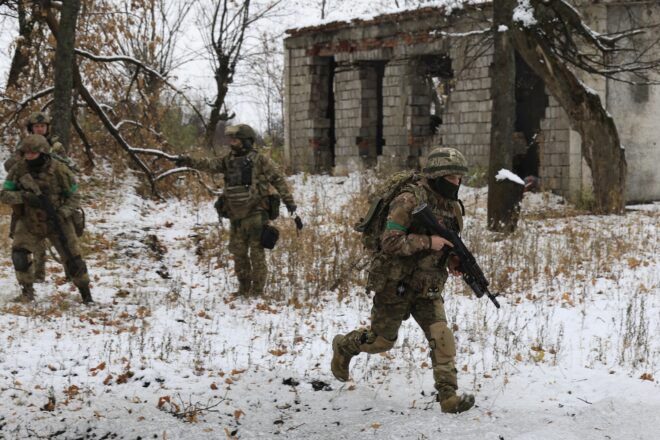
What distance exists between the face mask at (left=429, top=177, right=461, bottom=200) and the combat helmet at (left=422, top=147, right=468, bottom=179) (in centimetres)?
7

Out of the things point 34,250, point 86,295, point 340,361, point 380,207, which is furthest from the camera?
point 86,295

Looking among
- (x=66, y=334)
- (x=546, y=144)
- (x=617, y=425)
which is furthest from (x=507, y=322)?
(x=546, y=144)

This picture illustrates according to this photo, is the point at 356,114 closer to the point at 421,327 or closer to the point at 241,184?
the point at 241,184

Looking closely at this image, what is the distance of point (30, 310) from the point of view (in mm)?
7137

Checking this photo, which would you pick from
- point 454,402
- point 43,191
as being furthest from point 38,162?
point 454,402

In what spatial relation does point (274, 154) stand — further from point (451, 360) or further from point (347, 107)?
point (451, 360)

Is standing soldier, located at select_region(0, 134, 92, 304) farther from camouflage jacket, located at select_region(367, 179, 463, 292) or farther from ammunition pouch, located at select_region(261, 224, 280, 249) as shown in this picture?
camouflage jacket, located at select_region(367, 179, 463, 292)

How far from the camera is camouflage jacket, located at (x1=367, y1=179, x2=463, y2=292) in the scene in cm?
462

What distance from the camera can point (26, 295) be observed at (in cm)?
766

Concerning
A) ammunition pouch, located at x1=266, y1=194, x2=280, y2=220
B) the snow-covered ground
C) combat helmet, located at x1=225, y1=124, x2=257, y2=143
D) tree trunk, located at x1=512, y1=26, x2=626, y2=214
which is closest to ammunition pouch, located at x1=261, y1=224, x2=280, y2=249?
ammunition pouch, located at x1=266, y1=194, x2=280, y2=220

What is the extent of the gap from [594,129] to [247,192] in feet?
23.1

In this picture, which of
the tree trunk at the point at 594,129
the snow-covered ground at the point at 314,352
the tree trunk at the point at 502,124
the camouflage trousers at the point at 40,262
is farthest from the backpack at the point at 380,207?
the tree trunk at the point at 594,129

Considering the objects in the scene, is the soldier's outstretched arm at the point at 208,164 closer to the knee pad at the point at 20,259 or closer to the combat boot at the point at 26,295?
the knee pad at the point at 20,259

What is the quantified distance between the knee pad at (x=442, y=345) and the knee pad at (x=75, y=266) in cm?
411
